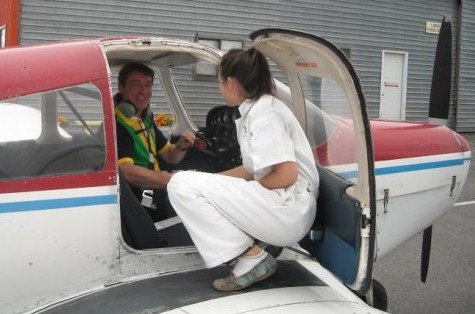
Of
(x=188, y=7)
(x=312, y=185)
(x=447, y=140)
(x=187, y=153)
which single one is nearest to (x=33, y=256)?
(x=312, y=185)

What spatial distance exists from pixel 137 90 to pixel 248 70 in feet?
4.23

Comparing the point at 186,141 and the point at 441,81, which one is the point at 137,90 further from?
the point at 441,81

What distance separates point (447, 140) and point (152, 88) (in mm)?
1986

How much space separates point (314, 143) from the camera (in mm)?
3172

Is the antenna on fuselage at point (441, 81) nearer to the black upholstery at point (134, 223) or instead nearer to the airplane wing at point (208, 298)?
the airplane wing at point (208, 298)

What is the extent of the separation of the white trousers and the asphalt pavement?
7.67 feet

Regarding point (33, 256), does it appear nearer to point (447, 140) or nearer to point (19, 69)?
point (19, 69)

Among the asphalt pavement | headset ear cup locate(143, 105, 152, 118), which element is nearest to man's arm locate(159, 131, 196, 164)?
headset ear cup locate(143, 105, 152, 118)

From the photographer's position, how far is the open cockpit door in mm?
2281

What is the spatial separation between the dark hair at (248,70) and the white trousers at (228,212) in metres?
0.40

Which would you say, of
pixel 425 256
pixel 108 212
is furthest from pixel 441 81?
pixel 108 212

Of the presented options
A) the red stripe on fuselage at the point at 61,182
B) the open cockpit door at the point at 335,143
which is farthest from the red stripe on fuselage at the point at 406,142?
the red stripe on fuselage at the point at 61,182

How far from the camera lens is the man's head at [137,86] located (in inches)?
135

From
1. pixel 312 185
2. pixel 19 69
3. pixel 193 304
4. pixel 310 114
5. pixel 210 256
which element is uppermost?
pixel 19 69
